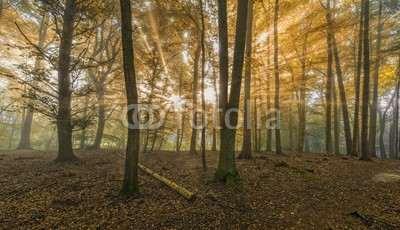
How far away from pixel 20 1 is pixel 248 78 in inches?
666

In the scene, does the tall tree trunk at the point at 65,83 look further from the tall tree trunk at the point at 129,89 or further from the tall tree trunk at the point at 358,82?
the tall tree trunk at the point at 358,82

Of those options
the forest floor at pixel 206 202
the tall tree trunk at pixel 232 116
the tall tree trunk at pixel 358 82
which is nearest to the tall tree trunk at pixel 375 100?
the tall tree trunk at pixel 358 82

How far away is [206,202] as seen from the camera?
4496 millimetres

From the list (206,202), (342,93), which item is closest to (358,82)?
(342,93)

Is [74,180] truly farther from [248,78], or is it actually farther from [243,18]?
[248,78]

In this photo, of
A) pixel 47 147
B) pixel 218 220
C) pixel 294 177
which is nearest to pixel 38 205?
pixel 218 220

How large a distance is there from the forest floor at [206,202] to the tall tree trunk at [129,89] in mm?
531

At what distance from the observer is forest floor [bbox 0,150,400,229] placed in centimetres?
358

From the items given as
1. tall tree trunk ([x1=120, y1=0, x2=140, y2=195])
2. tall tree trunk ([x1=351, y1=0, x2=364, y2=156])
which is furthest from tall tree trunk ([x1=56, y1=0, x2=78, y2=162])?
tall tree trunk ([x1=351, y1=0, x2=364, y2=156])

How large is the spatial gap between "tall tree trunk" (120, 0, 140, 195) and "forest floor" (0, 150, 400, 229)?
1.74 feet

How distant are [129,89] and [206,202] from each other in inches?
140

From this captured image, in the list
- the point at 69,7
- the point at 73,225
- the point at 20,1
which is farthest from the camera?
the point at 20,1

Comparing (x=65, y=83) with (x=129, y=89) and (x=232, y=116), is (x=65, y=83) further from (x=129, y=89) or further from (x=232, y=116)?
(x=232, y=116)

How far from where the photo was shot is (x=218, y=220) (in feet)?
12.2
